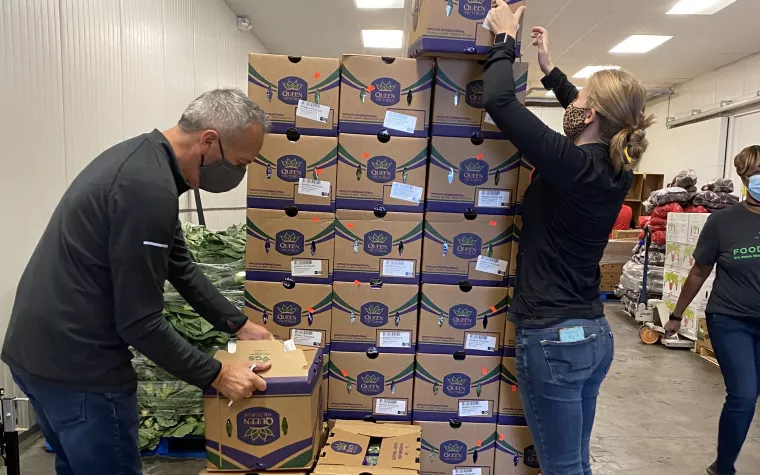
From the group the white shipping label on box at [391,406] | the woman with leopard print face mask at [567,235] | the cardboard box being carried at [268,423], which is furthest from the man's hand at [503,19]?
the white shipping label on box at [391,406]

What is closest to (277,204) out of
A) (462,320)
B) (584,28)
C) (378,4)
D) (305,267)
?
(305,267)

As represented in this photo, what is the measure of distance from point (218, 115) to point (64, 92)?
2427 millimetres

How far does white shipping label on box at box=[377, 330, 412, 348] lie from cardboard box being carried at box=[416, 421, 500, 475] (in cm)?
34

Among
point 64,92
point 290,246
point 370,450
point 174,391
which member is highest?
point 64,92

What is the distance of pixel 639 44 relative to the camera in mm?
7488

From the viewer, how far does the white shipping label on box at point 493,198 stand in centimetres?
206

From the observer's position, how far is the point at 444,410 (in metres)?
2.14

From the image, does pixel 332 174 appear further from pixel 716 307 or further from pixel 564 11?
pixel 564 11

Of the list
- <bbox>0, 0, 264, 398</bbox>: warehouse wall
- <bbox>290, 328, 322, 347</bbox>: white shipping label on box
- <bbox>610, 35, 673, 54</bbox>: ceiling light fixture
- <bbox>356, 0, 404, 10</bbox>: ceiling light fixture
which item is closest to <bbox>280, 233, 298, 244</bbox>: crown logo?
<bbox>290, 328, 322, 347</bbox>: white shipping label on box

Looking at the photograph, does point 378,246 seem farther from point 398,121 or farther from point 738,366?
point 738,366

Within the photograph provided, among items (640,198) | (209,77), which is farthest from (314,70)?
(640,198)

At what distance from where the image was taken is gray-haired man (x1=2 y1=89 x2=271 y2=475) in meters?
1.23

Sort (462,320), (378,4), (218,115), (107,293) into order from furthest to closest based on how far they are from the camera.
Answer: (378,4) < (462,320) < (218,115) < (107,293)

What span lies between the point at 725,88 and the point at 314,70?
914 centimetres
